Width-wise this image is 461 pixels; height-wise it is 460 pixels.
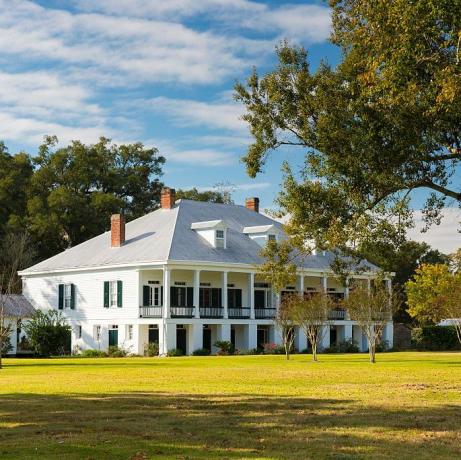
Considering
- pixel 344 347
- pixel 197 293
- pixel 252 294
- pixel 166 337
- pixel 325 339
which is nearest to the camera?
pixel 166 337

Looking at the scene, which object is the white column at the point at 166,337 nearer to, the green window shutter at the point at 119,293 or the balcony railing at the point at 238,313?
the green window shutter at the point at 119,293

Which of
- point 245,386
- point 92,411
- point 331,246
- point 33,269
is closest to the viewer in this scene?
point 92,411

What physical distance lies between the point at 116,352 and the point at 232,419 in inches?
1481

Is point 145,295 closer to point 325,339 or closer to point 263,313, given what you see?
point 263,313

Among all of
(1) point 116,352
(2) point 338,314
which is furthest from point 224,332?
(2) point 338,314

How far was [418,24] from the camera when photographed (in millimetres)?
19109

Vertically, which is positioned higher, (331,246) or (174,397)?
(331,246)

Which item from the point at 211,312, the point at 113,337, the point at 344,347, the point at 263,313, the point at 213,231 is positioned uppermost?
the point at 213,231

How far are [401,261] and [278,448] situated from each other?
1640cm

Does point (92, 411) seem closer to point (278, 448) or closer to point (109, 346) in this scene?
point (278, 448)

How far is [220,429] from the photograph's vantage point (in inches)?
528

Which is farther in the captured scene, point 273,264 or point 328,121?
point 273,264

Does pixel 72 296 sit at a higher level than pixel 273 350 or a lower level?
higher

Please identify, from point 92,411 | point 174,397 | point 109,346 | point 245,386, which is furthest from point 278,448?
point 109,346
